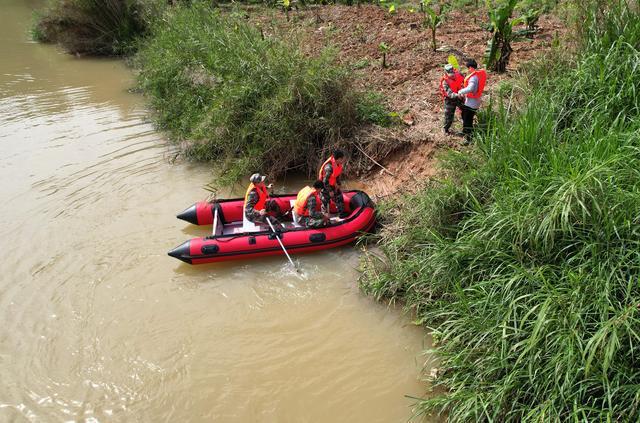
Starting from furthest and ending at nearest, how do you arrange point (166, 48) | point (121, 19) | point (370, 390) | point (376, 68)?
point (121, 19)
point (166, 48)
point (376, 68)
point (370, 390)

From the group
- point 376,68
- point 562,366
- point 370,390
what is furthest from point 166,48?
point 562,366

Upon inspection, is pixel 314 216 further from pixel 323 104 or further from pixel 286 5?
pixel 286 5

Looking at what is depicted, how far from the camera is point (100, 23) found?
15.5 meters

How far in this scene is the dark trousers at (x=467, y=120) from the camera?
643 centimetres

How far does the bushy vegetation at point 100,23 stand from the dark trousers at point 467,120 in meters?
11.4

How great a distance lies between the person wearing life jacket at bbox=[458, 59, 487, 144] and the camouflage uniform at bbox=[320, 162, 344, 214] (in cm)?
197

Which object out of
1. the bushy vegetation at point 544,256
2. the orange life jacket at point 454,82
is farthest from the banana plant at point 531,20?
the bushy vegetation at point 544,256

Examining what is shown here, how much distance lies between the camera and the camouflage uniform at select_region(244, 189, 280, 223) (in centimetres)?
631

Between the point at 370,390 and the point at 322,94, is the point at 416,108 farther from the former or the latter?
the point at 370,390

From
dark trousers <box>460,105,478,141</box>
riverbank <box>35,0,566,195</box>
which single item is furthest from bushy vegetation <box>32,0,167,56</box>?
dark trousers <box>460,105,478,141</box>

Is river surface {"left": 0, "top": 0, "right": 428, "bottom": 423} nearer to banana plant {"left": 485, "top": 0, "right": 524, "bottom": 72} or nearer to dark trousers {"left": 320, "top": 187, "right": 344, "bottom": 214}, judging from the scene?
dark trousers {"left": 320, "top": 187, "right": 344, "bottom": 214}

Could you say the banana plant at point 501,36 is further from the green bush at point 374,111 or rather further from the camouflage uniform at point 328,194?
the camouflage uniform at point 328,194

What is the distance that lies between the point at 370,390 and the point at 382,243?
6.85 ft

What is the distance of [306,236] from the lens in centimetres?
621
